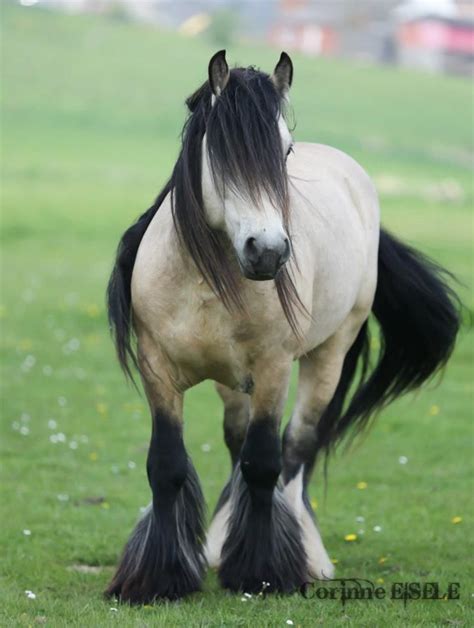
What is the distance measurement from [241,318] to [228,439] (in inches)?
57.8

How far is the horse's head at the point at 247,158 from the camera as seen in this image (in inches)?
190

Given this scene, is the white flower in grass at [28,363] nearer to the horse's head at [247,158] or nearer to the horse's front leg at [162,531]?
the horse's front leg at [162,531]

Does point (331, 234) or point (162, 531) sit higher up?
point (331, 234)

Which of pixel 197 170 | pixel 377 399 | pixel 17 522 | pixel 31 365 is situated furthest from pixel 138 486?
Result: pixel 31 365

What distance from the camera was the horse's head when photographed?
4820 millimetres

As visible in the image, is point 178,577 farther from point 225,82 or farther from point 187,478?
point 225,82

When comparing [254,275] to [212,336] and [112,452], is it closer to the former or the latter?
[212,336]

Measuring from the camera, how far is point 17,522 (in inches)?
280

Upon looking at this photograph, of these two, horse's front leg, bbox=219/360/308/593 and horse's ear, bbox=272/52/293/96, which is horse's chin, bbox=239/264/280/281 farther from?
horse's ear, bbox=272/52/293/96

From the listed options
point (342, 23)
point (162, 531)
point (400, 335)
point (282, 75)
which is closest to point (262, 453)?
point (162, 531)

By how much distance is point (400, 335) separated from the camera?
7.40 m

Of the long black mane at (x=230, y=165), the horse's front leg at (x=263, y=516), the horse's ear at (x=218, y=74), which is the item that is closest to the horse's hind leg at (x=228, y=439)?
the horse's front leg at (x=263, y=516)

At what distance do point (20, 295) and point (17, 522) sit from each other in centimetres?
991

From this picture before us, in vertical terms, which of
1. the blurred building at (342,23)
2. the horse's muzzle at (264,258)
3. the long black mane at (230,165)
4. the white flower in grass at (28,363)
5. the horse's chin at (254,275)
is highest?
the blurred building at (342,23)
